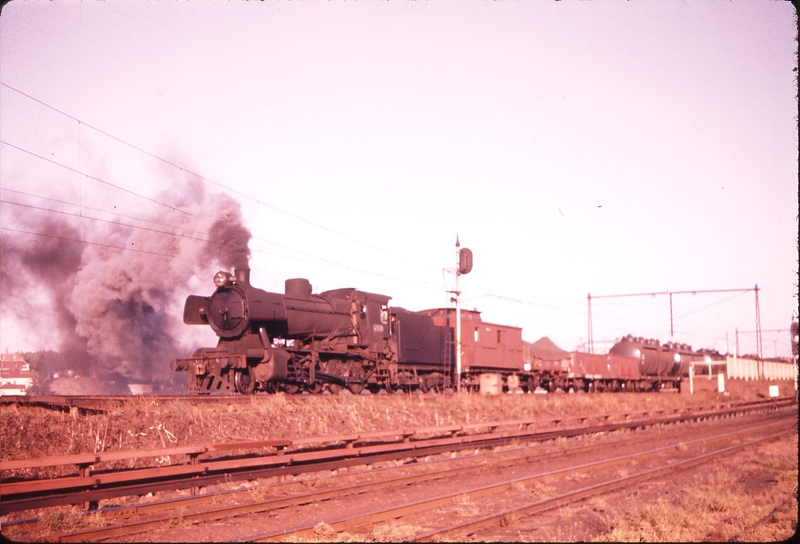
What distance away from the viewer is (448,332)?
1075 inches

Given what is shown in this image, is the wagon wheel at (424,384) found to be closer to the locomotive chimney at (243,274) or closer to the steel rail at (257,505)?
the locomotive chimney at (243,274)

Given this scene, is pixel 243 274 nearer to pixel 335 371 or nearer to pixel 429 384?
pixel 335 371

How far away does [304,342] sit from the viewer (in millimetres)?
20984

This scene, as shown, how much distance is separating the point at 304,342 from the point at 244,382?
10.1ft

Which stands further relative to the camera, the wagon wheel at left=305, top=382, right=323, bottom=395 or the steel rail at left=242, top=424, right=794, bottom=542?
the wagon wheel at left=305, top=382, right=323, bottom=395

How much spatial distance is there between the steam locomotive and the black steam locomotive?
31mm

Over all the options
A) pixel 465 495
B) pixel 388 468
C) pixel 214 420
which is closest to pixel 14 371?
pixel 214 420

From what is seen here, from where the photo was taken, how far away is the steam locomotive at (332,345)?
1842 cm

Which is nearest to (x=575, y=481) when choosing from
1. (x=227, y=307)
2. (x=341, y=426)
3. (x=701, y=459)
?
(x=701, y=459)

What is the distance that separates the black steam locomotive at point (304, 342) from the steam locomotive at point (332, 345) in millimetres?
31

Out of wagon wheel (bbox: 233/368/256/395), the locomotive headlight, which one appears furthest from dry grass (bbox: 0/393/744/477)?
the locomotive headlight

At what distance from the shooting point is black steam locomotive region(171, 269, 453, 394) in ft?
60.2

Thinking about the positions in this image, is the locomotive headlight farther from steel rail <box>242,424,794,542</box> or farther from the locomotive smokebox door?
steel rail <box>242,424,794,542</box>

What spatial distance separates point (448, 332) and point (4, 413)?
18.0m
